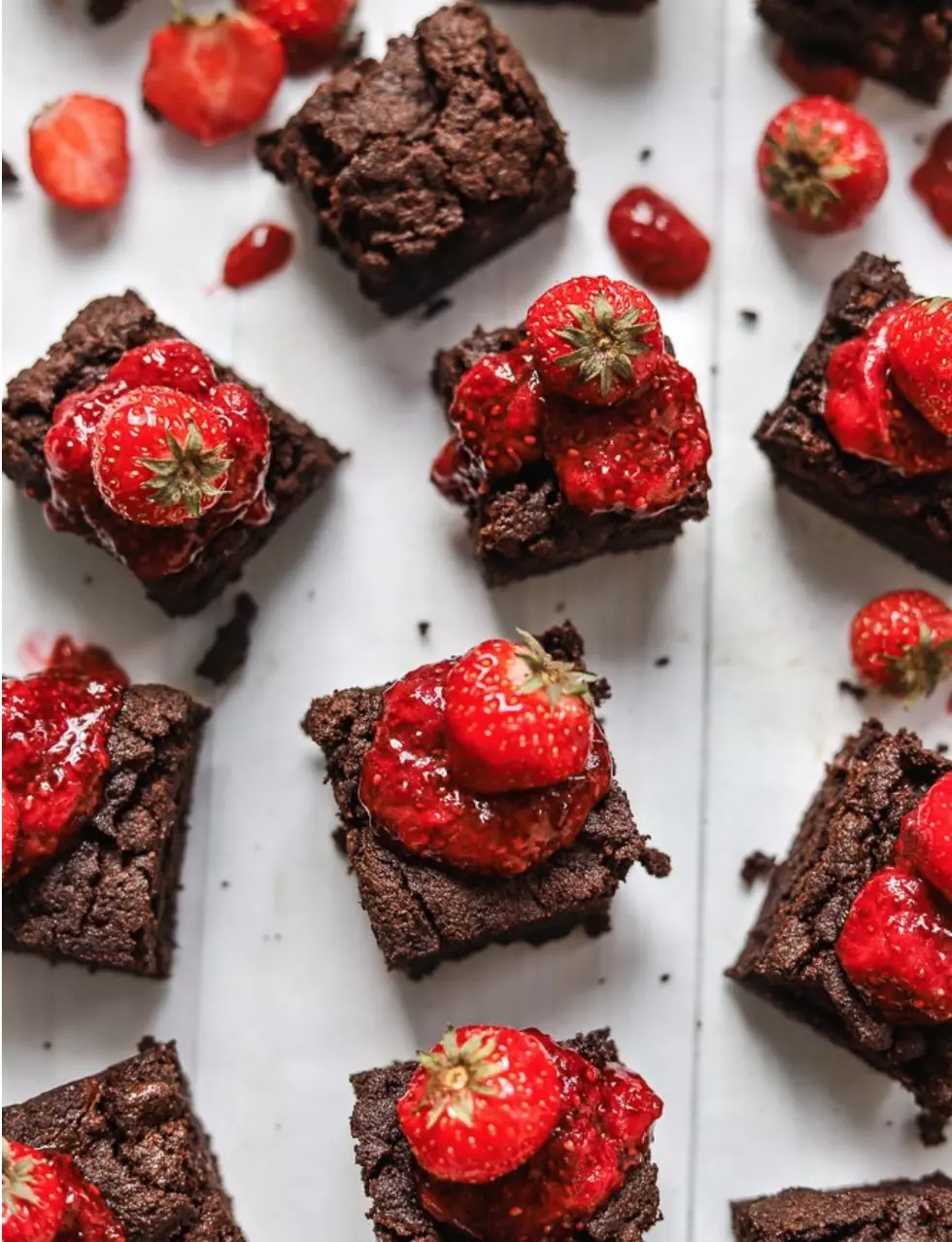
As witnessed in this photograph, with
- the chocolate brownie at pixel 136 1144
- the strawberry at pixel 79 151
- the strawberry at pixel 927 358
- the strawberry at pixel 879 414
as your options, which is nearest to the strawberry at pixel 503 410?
the strawberry at pixel 879 414

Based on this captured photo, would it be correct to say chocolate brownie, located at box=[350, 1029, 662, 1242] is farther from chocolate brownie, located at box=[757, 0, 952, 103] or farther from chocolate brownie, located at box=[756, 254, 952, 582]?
chocolate brownie, located at box=[757, 0, 952, 103]

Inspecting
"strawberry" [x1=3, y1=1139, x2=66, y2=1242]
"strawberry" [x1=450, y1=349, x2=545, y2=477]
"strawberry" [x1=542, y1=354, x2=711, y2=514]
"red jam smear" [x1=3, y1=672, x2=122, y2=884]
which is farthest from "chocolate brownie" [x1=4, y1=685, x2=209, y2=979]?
"strawberry" [x1=542, y1=354, x2=711, y2=514]

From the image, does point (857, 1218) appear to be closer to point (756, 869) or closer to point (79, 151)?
point (756, 869)

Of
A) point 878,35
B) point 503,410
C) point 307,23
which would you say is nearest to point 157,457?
point 503,410

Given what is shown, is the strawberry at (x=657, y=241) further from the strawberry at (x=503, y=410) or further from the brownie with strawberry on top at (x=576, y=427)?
the strawberry at (x=503, y=410)

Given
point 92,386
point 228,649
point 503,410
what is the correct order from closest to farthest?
point 503,410, point 92,386, point 228,649

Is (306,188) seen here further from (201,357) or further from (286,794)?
(286,794)

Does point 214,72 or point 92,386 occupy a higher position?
point 214,72
